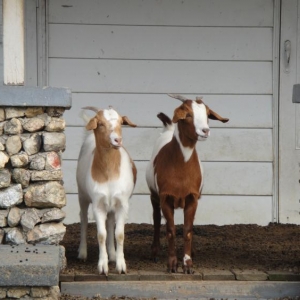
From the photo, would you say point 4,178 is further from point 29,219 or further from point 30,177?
point 29,219

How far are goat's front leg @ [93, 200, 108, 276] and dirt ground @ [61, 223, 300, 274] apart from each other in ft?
0.38

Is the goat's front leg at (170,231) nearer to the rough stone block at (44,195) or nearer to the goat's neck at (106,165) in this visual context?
the goat's neck at (106,165)

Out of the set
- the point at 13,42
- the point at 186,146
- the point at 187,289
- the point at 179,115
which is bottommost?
the point at 187,289

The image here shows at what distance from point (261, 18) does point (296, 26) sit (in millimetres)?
347

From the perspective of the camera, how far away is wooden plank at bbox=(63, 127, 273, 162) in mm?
9305

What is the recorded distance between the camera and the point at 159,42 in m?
9.27

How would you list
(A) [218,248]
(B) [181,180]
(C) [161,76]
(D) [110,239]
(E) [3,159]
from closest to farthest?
(E) [3,159] → (B) [181,180] → (D) [110,239] → (A) [218,248] → (C) [161,76]

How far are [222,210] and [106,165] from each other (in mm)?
2491

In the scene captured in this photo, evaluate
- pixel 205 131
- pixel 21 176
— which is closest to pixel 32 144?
pixel 21 176

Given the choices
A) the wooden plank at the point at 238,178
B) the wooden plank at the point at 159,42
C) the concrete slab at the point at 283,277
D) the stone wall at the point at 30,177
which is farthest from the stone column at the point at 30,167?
the wooden plank at the point at 238,178

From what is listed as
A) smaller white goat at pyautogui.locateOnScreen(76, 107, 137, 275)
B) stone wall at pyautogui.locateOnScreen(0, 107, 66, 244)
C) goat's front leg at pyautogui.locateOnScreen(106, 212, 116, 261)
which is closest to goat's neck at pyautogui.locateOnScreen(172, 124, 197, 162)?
smaller white goat at pyautogui.locateOnScreen(76, 107, 137, 275)

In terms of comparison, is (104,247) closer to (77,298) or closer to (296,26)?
(77,298)

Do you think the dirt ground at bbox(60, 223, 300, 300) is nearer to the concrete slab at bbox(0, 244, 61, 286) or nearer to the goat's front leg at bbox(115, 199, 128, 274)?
the goat's front leg at bbox(115, 199, 128, 274)

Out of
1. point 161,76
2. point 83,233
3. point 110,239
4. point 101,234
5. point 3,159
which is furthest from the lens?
point 161,76
